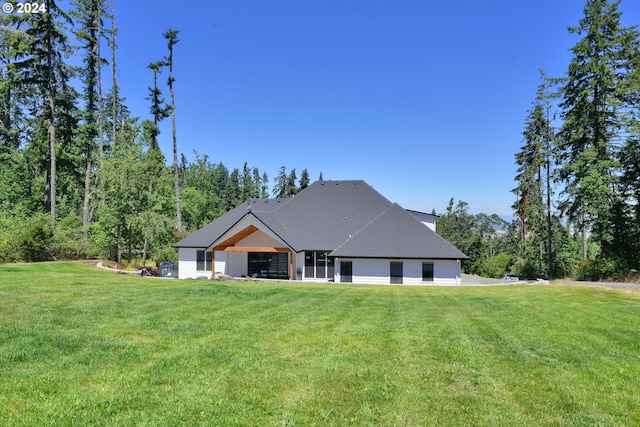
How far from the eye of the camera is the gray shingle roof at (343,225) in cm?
2480

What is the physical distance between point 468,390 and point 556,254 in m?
40.7

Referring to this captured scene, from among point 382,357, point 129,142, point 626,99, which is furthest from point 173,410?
point 626,99

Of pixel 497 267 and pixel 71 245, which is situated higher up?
pixel 71 245

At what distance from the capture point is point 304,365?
6172mm

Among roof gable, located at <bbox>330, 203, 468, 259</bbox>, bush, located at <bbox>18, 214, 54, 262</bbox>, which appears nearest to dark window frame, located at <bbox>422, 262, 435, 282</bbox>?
roof gable, located at <bbox>330, 203, 468, 259</bbox>

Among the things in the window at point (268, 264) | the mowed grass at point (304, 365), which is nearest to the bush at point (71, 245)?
the window at point (268, 264)

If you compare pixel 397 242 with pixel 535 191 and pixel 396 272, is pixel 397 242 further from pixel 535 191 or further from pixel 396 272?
pixel 535 191

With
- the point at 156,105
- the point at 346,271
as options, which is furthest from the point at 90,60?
the point at 346,271

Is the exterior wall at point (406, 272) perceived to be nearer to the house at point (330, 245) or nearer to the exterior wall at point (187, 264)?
the house at point (330, 245)

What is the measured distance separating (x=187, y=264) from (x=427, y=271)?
17.0 metres

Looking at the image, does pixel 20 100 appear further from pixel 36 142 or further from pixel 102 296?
pixel 102 296

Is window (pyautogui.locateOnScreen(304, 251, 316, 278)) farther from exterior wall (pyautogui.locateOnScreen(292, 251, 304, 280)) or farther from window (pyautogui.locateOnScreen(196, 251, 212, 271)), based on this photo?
window (pyautogui.locateOnScreen(196, 251, 212, 271))

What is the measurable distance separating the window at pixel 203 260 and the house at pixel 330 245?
7cm

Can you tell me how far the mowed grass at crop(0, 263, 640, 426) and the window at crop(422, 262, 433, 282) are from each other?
12856 millimetres
